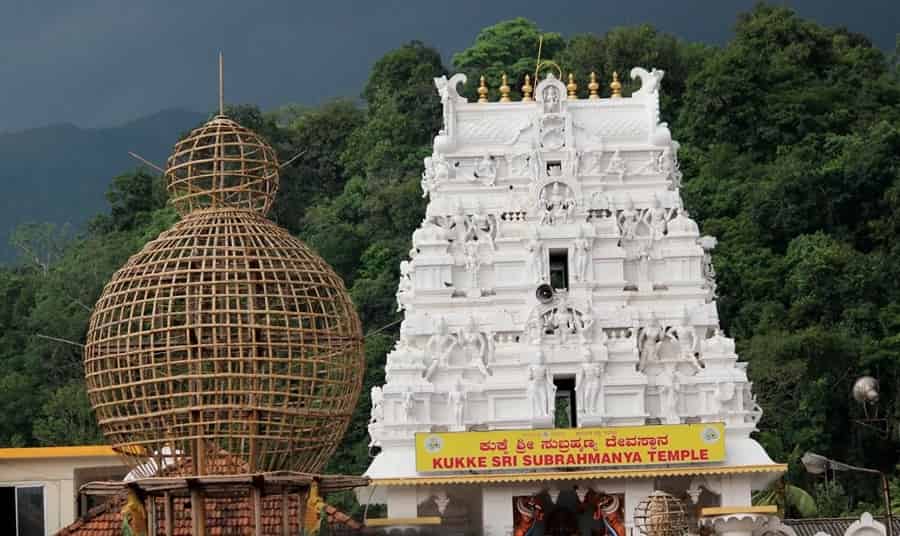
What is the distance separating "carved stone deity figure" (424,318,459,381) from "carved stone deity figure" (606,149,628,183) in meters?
4.92

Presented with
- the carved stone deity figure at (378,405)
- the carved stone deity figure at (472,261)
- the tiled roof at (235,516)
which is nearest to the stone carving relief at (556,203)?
the carved stone deity figure at (472,261)

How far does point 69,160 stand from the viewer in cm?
16000

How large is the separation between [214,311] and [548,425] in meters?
21.2

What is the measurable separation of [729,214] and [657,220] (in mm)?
21601

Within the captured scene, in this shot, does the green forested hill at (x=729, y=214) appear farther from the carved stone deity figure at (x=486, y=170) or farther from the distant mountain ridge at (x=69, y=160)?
the distant mountain ridge at (x=69, y=160)

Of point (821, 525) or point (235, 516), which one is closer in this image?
point (235, 516)

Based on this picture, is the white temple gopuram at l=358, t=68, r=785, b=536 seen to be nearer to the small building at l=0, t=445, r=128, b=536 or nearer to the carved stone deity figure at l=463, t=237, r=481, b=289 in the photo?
the carved stone deity figure at l=463, t=237, r=481, b=289

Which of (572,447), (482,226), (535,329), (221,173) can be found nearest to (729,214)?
(482,226)

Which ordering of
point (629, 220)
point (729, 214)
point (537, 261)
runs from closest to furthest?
1. point (537, 261)
2. point (629, 220)
3. point (729, 214)

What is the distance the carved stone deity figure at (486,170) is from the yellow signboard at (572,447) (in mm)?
6156

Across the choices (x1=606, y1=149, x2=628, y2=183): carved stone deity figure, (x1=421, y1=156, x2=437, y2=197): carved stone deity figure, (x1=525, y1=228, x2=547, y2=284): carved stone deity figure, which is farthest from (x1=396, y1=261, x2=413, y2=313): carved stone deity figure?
(x1=606, y1=149, x2=628, y2=183): carved stone deity figure

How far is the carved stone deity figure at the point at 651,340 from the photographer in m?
44.6

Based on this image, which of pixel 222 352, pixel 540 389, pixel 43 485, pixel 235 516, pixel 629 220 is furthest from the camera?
pixel 629 220

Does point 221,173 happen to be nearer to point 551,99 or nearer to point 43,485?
point 43,485
